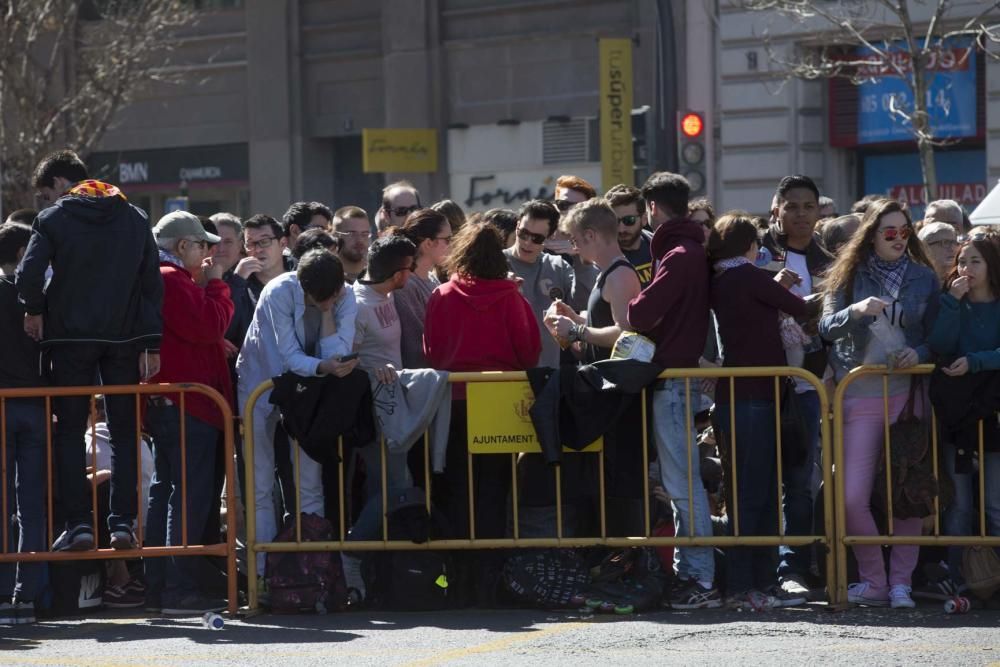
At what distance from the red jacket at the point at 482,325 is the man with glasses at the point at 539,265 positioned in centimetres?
68

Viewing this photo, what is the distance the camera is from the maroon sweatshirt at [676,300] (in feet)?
27.3

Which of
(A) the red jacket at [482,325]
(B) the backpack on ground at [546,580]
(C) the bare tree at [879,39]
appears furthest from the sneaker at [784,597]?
(C) the bare tree at [879,39]

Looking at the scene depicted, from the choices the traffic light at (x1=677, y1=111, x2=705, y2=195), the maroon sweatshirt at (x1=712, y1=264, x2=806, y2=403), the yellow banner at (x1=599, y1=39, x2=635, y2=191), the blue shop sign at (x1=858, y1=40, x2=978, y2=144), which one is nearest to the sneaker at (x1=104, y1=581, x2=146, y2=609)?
the maroon sweatshirt at (x1=712, y1=264, x2=806, y2=403)

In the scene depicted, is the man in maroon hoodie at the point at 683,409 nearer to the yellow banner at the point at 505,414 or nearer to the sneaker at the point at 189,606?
the yellow banner at the point at 505,414

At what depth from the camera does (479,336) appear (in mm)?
8695

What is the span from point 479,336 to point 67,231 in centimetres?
199

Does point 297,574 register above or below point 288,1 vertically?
below

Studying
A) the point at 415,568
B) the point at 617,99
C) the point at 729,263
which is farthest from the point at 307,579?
the point at 617,99

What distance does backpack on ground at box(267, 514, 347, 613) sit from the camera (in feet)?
28.0

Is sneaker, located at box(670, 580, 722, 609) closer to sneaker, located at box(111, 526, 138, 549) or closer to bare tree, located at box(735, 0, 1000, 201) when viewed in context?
sneaker, located at box(111, 526, 138, 549)

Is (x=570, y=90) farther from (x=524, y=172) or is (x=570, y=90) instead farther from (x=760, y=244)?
(x=760, y=244)

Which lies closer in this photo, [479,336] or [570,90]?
[479,336]

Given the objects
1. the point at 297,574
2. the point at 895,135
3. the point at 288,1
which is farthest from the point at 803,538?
the point at 288,1

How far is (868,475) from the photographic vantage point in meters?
8.38
